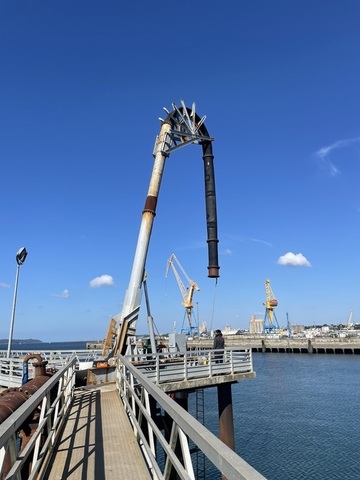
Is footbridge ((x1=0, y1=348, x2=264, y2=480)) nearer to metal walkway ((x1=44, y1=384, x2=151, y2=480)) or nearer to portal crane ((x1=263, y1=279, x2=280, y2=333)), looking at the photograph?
metal walkway ((x1=44, y1=384, x2=151, y2=480))

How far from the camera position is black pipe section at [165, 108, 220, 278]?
78.0 feet

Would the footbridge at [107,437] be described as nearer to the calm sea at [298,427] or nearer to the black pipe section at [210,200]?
the calm sea at [298,427]

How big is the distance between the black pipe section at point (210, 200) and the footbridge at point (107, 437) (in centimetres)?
972

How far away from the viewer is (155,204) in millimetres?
21641

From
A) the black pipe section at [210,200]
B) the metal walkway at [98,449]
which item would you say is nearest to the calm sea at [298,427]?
the black pipe section at [210,200]

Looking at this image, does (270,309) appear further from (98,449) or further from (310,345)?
(98,449)

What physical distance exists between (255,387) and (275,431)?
18.7 m

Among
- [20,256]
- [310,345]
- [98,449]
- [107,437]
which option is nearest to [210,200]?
[20,256]

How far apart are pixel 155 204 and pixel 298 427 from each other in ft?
56.9

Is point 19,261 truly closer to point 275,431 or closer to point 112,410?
point 112,410

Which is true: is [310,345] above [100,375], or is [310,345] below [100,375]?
below

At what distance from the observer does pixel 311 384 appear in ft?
140

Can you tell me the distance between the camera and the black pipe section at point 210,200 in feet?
78.0

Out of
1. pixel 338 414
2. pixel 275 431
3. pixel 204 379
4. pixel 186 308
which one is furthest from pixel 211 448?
pixel 186 308
